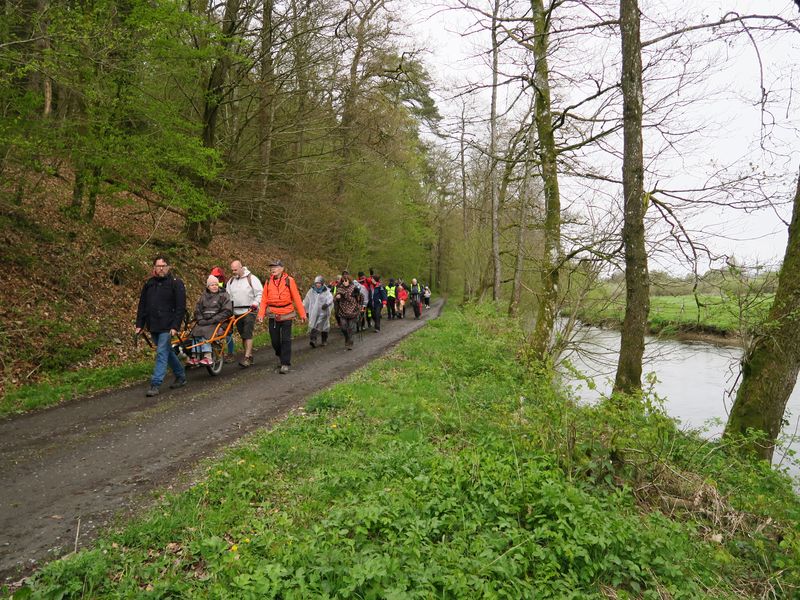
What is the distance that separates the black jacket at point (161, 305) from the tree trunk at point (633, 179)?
22.6ft

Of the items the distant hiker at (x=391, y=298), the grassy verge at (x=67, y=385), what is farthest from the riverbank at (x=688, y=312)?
the distant hiker at (x=391, y=298)

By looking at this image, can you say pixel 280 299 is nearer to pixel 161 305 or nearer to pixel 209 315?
pixel 209 315

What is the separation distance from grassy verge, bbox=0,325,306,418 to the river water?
726 cm

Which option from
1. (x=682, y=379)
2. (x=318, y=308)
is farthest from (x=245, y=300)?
(x=682, y=379)

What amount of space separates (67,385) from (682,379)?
16.5 metres

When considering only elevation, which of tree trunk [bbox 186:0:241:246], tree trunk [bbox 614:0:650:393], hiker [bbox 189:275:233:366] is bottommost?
hiker [bbox 189:275:233:366]

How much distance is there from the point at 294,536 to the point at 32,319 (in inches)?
318

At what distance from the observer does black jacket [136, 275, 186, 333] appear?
24.5ft

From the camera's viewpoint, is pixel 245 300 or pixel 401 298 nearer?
pixel 245 300

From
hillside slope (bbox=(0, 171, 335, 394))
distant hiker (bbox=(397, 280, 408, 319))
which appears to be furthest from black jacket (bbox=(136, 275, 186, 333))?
distant hiker (bbox=(397, 280, 408, 319))

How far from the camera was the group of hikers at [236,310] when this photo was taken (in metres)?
7.50

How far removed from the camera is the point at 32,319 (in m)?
8.63

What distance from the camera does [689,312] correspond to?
26.8 feet

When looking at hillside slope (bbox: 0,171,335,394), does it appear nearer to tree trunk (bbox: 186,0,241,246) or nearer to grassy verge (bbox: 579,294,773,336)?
tree trunk (bbox: 186,0,241,246)
